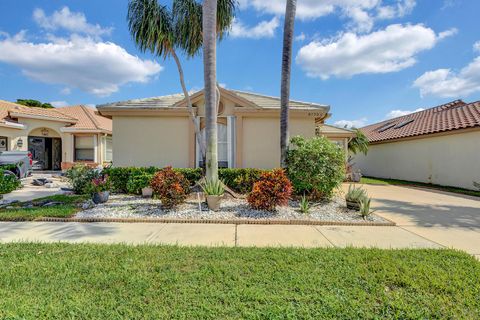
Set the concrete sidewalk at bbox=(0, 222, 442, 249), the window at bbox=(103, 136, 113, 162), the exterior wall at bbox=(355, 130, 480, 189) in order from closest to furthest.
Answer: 1. the concrete sidewalk at bbox=(0, 222, 442, 249)
2. the exterior wall at bbox=(355, 130, 480, 189)
3. the window at bbox=(103, 136, 113, 162)

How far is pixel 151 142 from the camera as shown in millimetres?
10828

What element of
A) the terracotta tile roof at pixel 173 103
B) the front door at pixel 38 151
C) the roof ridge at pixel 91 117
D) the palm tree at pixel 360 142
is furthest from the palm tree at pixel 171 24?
the front door at pixel 38 151

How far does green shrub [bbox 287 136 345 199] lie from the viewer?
7583 mm

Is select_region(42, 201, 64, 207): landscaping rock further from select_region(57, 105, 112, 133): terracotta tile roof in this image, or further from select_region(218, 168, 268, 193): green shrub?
select_region(57, 105, 112, 133): terracotta tile roof

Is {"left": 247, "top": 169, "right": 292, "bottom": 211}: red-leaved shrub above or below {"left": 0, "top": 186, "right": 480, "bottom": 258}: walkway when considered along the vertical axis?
above

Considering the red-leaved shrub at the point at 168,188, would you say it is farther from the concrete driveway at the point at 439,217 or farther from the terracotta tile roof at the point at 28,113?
the terracotta tile roof at the point at 28,113

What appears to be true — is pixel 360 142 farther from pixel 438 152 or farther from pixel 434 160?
pixel 438 152

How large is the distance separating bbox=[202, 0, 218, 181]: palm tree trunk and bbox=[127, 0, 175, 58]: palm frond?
2823 millimetres

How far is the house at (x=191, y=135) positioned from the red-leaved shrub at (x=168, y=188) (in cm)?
387

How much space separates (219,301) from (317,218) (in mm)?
4209

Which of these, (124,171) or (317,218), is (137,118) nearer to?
(124,171)

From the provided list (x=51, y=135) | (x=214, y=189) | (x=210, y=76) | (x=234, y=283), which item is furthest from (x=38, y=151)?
(x=234, y=283)

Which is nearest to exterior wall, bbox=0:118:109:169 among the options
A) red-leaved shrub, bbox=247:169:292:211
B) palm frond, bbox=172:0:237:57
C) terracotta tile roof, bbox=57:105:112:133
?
terracotta tile roof, bbox=57:105:112:133

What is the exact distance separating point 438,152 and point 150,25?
54.1 ft
